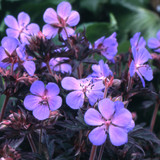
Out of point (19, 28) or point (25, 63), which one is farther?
point (19, 28)

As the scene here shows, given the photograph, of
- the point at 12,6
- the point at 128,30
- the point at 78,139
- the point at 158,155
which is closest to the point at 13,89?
the point at 78,139

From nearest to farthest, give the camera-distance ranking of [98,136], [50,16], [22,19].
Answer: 1. [98,136]
2. [50,16]
3. [22,19]

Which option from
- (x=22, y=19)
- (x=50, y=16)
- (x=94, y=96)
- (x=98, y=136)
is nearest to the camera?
(x=98, y=136)

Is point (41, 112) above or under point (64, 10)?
under

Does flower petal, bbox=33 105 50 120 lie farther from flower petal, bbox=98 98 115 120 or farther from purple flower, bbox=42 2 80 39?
purple flower, bbox=42 2 80 39

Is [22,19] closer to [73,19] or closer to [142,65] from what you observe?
[73,19]

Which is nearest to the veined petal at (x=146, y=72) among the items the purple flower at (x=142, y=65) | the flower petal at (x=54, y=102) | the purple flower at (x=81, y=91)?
the purple flower at (x=142, y=65)

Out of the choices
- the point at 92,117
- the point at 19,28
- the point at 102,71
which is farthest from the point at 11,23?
the point at 92,117

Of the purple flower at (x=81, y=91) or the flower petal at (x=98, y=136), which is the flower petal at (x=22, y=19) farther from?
the flower petal at (x=98, y=136)
